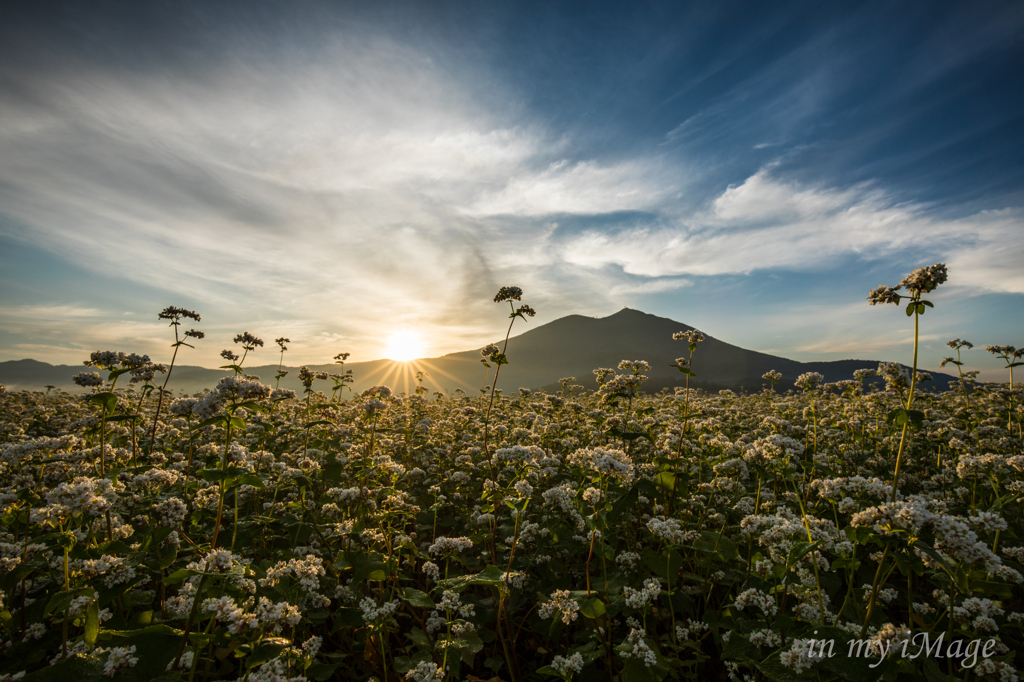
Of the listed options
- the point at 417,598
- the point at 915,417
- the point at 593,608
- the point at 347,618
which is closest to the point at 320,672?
the point at 347,618

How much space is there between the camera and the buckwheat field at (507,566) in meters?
3.01

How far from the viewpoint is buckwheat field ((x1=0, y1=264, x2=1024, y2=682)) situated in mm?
3010

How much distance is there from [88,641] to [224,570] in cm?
108

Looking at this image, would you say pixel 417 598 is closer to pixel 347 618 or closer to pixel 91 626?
pixel 347 618

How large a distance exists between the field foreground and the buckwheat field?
30 millimetres

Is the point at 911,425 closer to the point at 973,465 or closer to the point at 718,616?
the point at 718,616

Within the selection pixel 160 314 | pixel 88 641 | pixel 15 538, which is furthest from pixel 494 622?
pixel 160 314

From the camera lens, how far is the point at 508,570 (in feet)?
13.7

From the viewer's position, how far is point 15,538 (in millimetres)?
4391

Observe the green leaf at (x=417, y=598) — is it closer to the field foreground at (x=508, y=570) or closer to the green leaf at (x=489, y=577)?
the field foreground at (x=508, y=570)

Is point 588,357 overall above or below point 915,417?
above

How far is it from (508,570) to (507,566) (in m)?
0.75

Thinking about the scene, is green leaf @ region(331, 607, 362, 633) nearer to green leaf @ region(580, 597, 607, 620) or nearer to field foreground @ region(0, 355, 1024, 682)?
field foreground @ region(0, 355, 1024, 682)

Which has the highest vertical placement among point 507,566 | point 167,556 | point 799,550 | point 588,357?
point 588,357
